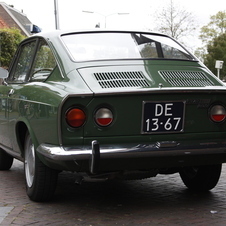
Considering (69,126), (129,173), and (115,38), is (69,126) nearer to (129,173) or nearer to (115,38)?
(129,173)

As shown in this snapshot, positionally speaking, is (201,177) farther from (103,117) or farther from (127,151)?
(103,117)

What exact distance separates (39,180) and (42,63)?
1292 millimetres

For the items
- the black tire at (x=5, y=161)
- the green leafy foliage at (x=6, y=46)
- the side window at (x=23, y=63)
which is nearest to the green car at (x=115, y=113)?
the side window at (x=23, y=63)

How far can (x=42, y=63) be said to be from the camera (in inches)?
227

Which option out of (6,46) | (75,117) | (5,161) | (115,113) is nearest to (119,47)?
(115,113)

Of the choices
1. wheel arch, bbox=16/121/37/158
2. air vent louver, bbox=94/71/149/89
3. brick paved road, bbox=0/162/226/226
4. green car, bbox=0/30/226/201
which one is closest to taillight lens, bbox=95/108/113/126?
green car, bbox=0/30/226/201

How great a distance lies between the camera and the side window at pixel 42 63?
5.51 meters

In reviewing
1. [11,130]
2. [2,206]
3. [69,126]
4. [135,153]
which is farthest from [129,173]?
[11,130]

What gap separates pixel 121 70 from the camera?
16.8ft

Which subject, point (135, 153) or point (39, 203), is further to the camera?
point (39, 203)

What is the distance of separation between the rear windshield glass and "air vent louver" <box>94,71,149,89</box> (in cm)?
46

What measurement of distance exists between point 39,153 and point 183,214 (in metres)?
1.41

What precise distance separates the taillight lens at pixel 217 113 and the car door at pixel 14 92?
1952 mm

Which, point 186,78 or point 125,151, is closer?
point 125,151
